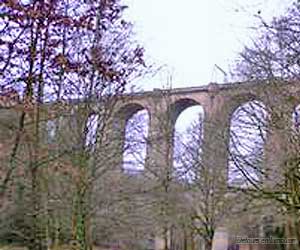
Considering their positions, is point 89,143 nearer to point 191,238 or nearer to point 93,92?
point 93,92

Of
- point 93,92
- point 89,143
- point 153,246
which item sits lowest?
point 153,246

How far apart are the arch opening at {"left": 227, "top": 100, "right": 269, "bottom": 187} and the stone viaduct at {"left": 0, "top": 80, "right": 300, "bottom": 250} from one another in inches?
10.7

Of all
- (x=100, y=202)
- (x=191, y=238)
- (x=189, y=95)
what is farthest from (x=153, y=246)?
(x=100, y=202)

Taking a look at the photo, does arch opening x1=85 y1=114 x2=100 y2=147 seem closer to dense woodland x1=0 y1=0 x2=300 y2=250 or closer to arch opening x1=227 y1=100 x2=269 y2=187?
dense woodland x1=0 y1=0 x2=300 y2=250

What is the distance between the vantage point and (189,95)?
143 ft

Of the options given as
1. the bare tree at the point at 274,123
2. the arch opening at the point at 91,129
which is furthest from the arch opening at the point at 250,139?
the arch opening at the point at 91,129

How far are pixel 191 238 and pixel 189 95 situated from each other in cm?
1471

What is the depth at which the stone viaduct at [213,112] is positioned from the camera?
12.2m

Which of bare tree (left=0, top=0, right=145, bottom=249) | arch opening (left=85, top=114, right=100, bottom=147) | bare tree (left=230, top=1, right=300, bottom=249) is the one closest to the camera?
bare tree (left=0, top=0, right=145, bottom=249)

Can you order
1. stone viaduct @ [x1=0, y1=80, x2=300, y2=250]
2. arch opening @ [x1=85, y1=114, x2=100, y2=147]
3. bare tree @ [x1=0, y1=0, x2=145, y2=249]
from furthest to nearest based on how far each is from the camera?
arch opening @ [x1=85, y1=114, x2=100, y2=147]
stone viaduct @ [x1=0, y1=80, x2=300, y2=250]
bare tree @ [x1=0, y1=0, x2=145, y2=249]

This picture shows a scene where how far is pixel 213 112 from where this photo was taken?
25.4m

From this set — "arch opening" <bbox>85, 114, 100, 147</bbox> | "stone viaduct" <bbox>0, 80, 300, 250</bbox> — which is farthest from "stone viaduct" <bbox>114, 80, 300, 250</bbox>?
"arch opening" <bbox>85, 114, 100, 147</bbox>

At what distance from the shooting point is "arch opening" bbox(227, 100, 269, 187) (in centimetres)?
1415

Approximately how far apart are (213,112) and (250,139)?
975 centimetres
